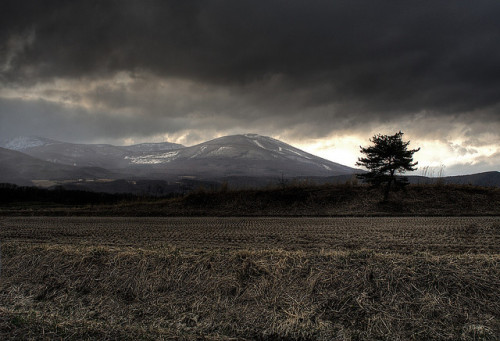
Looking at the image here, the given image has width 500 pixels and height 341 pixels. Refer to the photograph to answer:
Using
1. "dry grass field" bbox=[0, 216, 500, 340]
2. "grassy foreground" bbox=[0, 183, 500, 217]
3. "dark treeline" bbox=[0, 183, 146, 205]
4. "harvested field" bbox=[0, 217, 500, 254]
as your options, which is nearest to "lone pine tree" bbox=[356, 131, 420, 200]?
"grassy foreground" bbox=[0, 183, 500, 217]

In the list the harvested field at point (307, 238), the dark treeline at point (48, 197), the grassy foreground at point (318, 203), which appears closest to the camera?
the harvested field at point (307, 238)

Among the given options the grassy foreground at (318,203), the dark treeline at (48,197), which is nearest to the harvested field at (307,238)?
the grassy foreground at (318,203)

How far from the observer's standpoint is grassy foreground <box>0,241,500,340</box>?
15.0ft

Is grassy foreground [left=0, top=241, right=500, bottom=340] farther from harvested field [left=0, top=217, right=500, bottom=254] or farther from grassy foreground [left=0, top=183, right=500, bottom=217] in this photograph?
grassy foreground [left=0, top=183, right=500, bottom=217]

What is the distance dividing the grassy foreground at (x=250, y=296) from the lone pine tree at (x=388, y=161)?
2081 centimetres

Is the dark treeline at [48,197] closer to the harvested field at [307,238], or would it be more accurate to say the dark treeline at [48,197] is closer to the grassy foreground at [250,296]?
the harvested field at [307,238]

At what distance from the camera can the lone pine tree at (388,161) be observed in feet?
84.3

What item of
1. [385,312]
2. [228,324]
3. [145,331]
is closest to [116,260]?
[145,331]

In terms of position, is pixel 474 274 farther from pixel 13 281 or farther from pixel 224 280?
pixel 13 281

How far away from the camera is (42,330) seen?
4.63 meters

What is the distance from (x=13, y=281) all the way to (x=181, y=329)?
4.81 meters

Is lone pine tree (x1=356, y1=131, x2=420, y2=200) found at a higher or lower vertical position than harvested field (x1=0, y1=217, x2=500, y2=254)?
higher

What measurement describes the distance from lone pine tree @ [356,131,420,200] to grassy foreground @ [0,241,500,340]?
20.8 meters

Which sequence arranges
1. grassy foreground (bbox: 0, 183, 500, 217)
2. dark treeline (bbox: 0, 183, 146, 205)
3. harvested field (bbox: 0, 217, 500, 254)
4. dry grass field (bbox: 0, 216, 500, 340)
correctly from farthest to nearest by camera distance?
dark treeline (bbox: 0, 183, 146, 205) < grassy foreground (bbox: 0, 183, 500, 217) < harvested field (bbox: 0, 217, 500, 254) < dry grass field (bbox: 0, 216, 500, 340)
